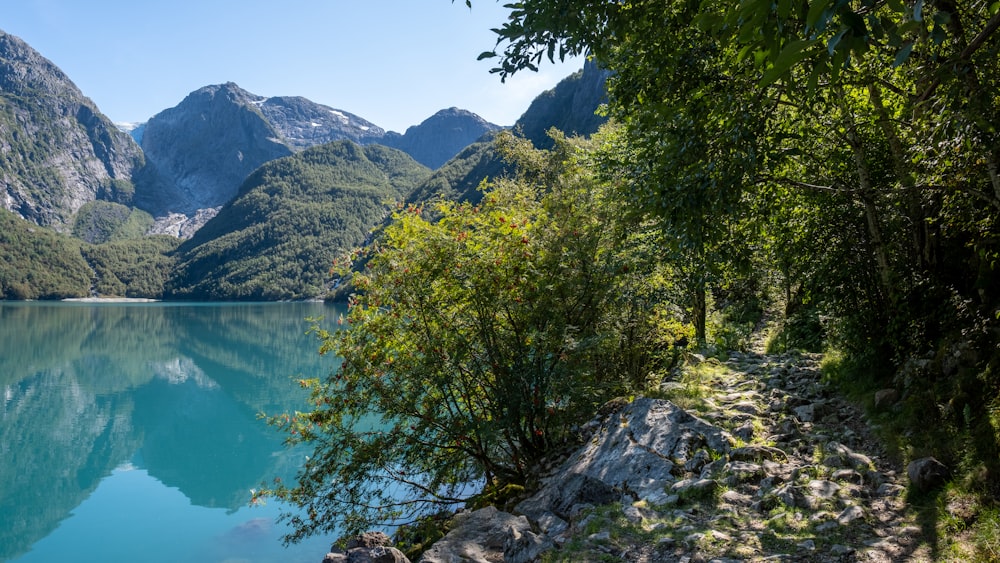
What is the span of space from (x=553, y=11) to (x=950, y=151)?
144 inches

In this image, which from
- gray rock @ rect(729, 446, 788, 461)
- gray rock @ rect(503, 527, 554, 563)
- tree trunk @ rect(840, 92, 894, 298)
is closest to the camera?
gray rock @ rect(503, 527, 554, 563)

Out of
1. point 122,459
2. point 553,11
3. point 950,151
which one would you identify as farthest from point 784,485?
point 122,459

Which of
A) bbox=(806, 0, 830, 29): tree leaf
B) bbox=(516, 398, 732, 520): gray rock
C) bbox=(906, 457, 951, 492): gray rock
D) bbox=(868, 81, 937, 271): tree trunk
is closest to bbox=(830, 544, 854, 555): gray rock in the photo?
bbox=(906, 457, 951, 492): gray rock

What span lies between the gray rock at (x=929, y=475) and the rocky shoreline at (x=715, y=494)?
0.61 ft

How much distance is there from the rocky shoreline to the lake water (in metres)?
6.84

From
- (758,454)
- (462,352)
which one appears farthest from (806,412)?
(462,352)

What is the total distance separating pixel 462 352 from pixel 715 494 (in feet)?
13.9

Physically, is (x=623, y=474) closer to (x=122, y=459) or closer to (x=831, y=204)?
(x=831, y=204)

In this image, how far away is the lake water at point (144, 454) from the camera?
17.6 meters

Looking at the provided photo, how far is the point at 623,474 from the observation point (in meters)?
6.52

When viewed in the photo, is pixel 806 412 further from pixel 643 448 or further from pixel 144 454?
pixel 144 454

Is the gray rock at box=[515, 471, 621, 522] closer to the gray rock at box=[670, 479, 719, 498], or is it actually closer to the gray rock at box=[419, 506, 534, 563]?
the gray rock at box=[419, 506, 534, 563]

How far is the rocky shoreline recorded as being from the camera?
436 centimetres

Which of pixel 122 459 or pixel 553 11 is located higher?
pixel 553 11
